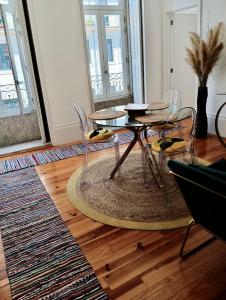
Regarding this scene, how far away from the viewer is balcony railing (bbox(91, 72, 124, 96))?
544 centimetres

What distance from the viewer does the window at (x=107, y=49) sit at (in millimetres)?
5055

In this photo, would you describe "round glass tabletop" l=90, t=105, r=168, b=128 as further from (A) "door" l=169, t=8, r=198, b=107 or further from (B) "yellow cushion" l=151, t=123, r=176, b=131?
(A) "door" l=169, t=8, r=198, b=107

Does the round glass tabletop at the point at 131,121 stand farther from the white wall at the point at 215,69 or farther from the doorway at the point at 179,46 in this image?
the doorway at the point at 179,46

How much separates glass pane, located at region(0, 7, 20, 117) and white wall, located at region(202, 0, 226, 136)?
334 centimetres

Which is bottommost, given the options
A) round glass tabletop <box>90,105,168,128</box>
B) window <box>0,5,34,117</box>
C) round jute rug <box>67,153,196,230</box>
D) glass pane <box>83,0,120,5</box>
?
round jute rug <box>67,153,196,230</box>

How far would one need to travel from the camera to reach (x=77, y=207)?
7.86 feet

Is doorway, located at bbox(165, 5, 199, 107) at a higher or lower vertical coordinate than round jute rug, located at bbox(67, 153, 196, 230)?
higher

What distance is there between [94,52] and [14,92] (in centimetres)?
184

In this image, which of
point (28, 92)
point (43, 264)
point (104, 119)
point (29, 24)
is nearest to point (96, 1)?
point (29, 24)

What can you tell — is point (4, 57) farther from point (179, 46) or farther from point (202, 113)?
point (202, 113)

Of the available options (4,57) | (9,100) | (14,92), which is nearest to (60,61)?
(4,57)

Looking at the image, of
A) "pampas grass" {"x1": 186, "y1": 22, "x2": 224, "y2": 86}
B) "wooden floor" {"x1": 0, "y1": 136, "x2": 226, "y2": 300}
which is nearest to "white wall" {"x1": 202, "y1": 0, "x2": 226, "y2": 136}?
"pampas grass" {"x1": 186, "y1": 22, "x2": 224, "y2": 86}

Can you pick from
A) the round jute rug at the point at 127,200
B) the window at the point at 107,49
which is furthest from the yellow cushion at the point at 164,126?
the window at the point at 107,49

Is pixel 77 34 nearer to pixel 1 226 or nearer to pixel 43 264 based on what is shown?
pixel 1 226
